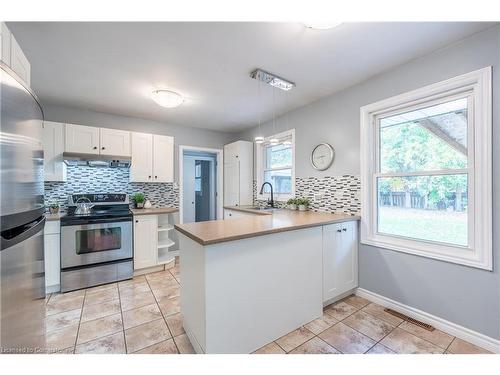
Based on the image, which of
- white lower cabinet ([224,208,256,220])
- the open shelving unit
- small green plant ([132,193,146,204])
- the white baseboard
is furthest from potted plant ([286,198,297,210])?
small green plant ([132,193,146,204])

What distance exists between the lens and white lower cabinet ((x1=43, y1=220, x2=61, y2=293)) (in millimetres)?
2406

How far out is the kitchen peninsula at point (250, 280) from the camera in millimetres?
1373

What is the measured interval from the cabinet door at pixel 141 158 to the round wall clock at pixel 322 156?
8.02 feet

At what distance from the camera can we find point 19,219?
2.97ft

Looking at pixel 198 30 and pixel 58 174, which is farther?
pixel 58 174

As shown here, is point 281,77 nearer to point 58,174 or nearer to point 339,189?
point 339,189

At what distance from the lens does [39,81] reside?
88.4 inches

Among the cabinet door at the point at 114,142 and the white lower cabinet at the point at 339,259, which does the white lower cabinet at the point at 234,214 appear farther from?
the cabinet door at the point at 114,142

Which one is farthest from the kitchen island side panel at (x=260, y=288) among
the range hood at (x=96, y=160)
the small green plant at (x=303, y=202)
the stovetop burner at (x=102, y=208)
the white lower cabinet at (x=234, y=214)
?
the range hood at (x=96, y=160)

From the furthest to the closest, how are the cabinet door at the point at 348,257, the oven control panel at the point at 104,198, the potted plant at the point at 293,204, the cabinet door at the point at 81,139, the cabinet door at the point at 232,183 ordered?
the cabinet door at the point at 232,183, the potted plant at the point at 293,204, the oven control panel at the point at 104,198, the cabinet door at the point at 81,139, the cabinet door at the point at 348,257

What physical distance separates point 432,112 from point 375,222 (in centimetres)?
114

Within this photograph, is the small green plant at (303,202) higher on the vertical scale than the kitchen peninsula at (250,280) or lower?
higher

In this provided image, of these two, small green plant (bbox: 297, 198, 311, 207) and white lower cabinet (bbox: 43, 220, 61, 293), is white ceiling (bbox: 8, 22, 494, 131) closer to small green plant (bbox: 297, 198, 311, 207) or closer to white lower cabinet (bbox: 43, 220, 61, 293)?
small green plant (bbox: 297, 198, 311, 207)

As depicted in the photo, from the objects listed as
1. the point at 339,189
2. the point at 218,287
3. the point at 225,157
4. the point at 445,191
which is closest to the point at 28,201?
the point at 218,287
